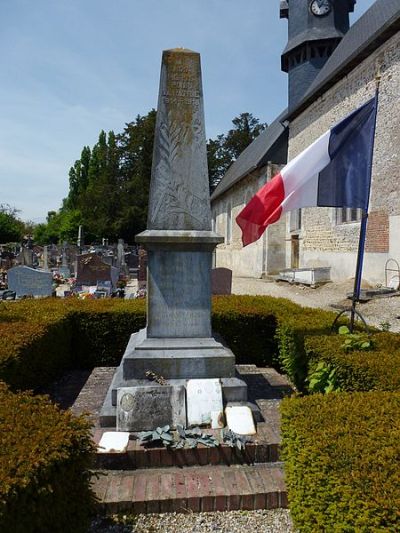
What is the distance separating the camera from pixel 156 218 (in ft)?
14.1

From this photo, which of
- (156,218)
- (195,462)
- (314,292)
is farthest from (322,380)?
(314,292)

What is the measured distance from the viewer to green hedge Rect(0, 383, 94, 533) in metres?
1.92

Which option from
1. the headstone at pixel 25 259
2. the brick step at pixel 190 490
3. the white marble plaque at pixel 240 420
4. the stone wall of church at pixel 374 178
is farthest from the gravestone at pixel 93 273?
the brick step at pixel 190 490

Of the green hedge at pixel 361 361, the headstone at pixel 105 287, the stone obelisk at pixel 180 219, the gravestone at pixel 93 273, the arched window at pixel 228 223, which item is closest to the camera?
the green hedge at pixel 361 361

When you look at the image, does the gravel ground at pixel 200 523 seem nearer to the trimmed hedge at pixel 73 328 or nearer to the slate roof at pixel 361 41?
the trimmed hedge at pixel 73 328

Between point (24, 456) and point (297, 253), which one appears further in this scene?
point (297, 253)

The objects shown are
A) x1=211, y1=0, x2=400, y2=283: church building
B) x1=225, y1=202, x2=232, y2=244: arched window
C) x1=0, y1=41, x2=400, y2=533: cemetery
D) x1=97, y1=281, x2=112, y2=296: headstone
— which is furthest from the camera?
x1=225, y1=202, x2=232, y2=244: arched window

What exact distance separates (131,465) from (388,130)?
43.3ft

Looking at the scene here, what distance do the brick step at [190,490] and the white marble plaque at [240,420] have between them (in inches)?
13.6

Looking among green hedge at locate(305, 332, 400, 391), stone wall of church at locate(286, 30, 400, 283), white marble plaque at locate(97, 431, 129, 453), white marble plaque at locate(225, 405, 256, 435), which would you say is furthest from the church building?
white marble plaque at locate(97, 431, 129, 453)

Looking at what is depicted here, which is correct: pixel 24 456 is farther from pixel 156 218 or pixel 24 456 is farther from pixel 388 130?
pixel 388 130

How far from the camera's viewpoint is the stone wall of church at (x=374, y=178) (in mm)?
13094

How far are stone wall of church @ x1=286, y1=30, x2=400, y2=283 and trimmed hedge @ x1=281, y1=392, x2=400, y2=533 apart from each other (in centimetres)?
1126

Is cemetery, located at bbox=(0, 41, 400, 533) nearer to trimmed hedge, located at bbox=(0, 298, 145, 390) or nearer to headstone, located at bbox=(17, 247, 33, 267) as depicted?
trimmed hedge, located at bbox=(0, 298, 145, 390)
